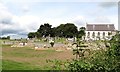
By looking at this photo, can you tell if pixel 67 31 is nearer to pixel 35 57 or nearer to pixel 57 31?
pixel 57 31

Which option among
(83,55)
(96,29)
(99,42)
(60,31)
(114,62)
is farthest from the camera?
(96,29)

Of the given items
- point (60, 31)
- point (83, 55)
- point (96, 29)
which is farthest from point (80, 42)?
point (96, 29)

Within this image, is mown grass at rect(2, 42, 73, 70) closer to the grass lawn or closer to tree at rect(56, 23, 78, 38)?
the grass lawn

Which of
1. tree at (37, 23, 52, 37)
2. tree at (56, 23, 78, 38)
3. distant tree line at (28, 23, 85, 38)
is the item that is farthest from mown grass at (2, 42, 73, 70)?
tree at (37, 23, 52, 37)

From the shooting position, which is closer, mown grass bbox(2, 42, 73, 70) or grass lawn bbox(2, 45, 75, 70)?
mown grass bbox(2, 42, 73, 70)

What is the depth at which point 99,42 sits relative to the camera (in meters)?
6.53

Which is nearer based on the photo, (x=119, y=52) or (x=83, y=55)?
(x=119, y=52)

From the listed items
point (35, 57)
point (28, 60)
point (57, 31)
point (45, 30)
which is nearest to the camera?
point (28, 60)

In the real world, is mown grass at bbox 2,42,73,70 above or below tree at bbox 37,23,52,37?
below

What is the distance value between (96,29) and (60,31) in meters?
15.0

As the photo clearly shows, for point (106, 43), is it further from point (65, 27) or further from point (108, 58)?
point (65, 27)

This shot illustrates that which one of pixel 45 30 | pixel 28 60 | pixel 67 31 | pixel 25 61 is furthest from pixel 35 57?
pixel 67 31

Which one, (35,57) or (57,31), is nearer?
(35,57)

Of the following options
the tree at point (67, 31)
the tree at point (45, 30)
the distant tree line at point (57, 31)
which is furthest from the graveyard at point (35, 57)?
the tree at point (45, 30)
